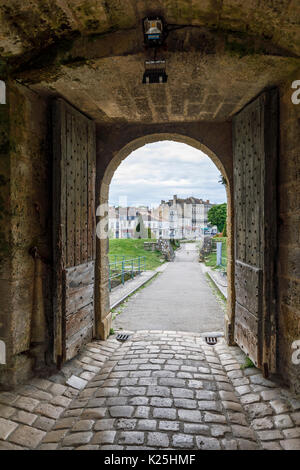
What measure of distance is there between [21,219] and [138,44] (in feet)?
8.12

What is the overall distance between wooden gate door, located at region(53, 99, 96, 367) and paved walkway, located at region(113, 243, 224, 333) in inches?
74.9

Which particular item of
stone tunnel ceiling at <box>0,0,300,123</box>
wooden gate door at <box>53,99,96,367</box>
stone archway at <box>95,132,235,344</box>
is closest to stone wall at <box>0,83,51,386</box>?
wooden gate door at <box>53,99,96,367</box>

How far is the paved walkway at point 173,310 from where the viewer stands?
20.8 ft

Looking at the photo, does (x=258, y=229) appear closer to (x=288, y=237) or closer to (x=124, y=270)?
(x=288, y=237)

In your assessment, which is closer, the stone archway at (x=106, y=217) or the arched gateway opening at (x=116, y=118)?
the arched gateway opening at (x=116, y=118)

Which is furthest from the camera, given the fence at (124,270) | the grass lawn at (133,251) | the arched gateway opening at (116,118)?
the grass lawn at (133,251)

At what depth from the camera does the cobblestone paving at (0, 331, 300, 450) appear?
8.88 ft

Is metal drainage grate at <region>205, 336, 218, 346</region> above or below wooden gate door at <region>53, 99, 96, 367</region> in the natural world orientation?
below

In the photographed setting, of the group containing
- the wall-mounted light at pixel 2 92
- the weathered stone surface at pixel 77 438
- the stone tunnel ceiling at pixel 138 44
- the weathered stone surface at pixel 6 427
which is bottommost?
the weathered stone surface at pixel 77 438

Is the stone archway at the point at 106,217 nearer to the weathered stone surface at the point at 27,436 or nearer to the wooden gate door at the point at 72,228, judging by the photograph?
the wooden gate door at the point at 72,228

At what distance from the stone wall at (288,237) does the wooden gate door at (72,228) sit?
2.92 m

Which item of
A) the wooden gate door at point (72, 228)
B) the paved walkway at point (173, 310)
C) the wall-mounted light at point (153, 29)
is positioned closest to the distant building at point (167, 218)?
the paved walkway at point (173, 310)

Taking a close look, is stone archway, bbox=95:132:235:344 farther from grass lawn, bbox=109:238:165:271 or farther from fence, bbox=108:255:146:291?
grass lawn, bbox=109:238:165:271

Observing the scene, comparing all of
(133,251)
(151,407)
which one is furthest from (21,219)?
(133,251)
